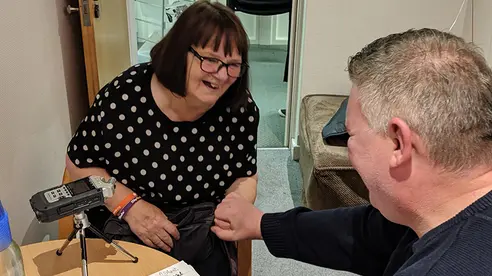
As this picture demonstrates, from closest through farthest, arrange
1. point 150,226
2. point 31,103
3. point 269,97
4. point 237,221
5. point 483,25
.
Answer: point 237,221
point 150,226
point 31,103
point 483,25
point 269,97

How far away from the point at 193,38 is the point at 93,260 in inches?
22.7

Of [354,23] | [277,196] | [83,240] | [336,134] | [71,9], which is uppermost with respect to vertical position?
[71,9]

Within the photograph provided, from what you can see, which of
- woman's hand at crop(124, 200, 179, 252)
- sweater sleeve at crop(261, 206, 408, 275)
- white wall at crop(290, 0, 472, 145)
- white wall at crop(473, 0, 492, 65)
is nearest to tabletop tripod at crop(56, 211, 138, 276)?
woman's hand at crop(124, 200, 179, 252)

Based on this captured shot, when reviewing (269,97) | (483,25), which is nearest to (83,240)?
(483,25)

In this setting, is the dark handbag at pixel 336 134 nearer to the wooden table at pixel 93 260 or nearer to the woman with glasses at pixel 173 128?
the woman with glasses at pixel 173 128

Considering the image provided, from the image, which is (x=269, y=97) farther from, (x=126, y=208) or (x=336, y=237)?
(x=336, y=237)

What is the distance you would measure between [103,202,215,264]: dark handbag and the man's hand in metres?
0.13

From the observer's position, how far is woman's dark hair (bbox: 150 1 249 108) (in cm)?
133

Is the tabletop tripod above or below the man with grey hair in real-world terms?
below

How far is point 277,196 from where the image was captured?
262 centimetres

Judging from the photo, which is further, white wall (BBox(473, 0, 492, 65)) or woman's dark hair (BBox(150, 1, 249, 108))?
white wall (BBox(473, 0, 492, 65))

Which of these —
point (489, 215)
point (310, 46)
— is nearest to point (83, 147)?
point (489, 215)

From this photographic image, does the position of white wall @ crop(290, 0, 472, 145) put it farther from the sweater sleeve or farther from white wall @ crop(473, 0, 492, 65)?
the sweater sleeve

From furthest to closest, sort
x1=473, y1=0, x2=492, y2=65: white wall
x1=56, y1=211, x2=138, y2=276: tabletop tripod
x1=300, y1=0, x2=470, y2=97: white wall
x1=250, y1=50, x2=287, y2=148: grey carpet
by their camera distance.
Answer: x1=250, y1=50, x2=287, y2=148: grey carpet → x1=300, y1=0, x2=470, y2=97: white wall → x1=473, y1=0, x2=492, y2=65: white wall → x1=56, y1=211, x2=138, y2=276: tabletop tripod
